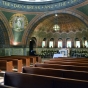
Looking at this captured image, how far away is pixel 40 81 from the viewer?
10.1 ft

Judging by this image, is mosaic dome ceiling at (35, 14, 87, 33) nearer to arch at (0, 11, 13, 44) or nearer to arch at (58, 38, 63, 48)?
arch at (58, 38, 63, 48)

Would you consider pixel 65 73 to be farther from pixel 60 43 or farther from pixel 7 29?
pixel 60 43

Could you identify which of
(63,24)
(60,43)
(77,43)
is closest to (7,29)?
(63,24)

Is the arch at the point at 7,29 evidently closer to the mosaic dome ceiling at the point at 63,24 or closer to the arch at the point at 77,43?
the mosaic dome ceiling at the point at 63,24

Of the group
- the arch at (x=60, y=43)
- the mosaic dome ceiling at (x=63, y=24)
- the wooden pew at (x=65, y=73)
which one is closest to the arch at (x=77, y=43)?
the mosaic dome ceiling at (x=63, y=24)

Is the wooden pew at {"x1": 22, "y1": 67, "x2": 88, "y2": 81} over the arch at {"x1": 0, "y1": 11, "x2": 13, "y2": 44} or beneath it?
beneath

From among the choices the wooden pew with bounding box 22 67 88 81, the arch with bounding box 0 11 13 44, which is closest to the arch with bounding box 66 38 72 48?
the arch with bounding box 0 11 13 44

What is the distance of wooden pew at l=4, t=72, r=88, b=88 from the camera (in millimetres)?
2684

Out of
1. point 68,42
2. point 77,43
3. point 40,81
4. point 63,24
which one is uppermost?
point 63,24

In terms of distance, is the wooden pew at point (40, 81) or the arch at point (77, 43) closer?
the wooden pew at point (40, 81)

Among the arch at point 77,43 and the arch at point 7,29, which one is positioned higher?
the arch at point 7,29

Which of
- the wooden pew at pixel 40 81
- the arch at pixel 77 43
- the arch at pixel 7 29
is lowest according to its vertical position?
the wooden pew at pixel 40 81

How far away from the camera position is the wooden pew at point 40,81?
268cm

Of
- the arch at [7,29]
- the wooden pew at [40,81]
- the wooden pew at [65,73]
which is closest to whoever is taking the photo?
the wooden pew at [40,81]
